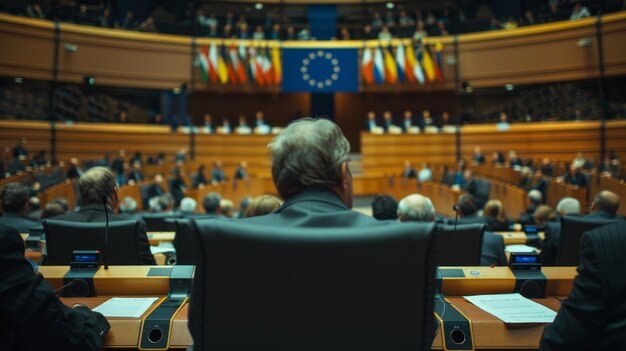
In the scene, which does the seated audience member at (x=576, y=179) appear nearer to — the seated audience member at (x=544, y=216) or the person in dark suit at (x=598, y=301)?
the seated audience member at (x=544, y=216)

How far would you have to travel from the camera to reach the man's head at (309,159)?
4.13ft

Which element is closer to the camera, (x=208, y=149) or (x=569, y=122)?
(x=569, y=122)

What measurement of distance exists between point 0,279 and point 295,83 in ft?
48.6

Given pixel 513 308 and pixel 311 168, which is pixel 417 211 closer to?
pixel 513 308

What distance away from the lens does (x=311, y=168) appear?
1257 mm

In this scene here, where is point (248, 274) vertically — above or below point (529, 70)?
below

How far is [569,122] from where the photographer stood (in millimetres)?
13719

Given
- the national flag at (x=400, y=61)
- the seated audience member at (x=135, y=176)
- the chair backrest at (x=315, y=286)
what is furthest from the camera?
the national flag at (x=400, y=61)

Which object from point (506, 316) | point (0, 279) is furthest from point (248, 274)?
point (506, 316)

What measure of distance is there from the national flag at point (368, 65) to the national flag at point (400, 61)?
795 millimetres

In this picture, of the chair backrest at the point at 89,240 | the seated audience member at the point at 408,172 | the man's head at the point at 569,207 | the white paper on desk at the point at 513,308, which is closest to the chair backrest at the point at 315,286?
the white paper on desk at the point at 513,308

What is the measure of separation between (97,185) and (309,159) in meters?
2.16

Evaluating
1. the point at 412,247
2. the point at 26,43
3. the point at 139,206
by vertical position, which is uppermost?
the point at 26,43

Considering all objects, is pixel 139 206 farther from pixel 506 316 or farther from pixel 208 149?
pixel 506 316
